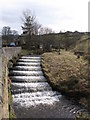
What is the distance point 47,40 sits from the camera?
33562 millimetres

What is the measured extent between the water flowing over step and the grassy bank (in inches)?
19.6

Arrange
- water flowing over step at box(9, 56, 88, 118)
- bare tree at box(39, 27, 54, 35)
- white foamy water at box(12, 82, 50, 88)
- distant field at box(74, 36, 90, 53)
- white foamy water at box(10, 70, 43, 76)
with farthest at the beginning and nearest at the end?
1. bare tree at box(39, 27, 54, 35)
2. distant field at box(74, 36, 90, 53)
3. white foamy water at box(10, 70, 43, 76)
4. white foamy water at box(12, 82, 50, 88)
5. water flowing over step at box(9, 56, 88, 118)

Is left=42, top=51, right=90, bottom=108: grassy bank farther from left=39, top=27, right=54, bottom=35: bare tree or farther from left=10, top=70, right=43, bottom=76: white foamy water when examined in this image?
left=39, top=27, right=54, bottom=35: bare tree

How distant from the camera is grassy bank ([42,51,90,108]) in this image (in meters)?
12.6

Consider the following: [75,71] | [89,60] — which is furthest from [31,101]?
[89,60]

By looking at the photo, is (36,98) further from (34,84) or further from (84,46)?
(84,46)

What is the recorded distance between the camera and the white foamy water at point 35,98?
11.3 meters

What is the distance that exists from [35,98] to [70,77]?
3483 millimetres

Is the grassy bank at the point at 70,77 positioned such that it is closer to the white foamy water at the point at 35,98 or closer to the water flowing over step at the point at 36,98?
the water flowing over step at the point at 36,98

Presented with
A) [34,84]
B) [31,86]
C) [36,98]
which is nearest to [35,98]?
[36,98]

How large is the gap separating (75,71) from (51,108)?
5.89 m

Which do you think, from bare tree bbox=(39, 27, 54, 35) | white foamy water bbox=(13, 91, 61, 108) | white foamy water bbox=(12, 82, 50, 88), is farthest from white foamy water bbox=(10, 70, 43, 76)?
bare tree bbox=(39, 27, 54, 35)

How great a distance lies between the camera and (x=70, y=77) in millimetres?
14664

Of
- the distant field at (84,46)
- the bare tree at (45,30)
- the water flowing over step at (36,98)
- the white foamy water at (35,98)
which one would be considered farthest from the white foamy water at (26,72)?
the bare tree at (45,30)
